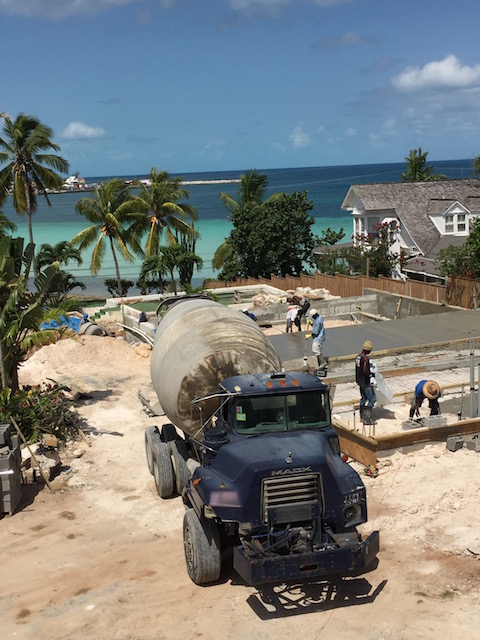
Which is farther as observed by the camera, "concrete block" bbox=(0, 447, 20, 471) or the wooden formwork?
the wooden formwork

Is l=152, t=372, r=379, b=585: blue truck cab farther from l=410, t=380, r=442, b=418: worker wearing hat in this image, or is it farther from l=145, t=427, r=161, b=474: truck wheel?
l=410, t=380, r=442, b=418: worker wearing hat

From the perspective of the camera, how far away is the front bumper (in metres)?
8.30

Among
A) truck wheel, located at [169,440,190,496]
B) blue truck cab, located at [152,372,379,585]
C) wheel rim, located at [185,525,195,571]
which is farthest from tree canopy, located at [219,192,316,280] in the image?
wheel rim, located at [185,525,195,571]

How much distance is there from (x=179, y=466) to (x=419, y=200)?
1520 inches

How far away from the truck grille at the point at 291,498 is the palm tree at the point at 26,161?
34827mm

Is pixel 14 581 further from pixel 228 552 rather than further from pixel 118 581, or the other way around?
pixel 228 552

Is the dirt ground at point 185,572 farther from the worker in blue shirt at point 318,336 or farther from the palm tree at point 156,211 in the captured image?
the palm tree at point 156,211

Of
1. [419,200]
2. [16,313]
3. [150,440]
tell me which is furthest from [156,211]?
[150,440]

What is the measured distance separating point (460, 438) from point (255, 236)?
33174 mm

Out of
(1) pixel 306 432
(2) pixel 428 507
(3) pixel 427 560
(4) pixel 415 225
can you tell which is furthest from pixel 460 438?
(4) pixel 415 225

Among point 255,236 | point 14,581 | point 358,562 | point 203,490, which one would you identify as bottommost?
point 14,581

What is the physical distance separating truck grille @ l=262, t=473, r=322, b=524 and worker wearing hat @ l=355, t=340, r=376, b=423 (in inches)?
254

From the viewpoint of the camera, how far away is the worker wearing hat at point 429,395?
1472 cm

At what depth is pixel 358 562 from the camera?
8.54 m
